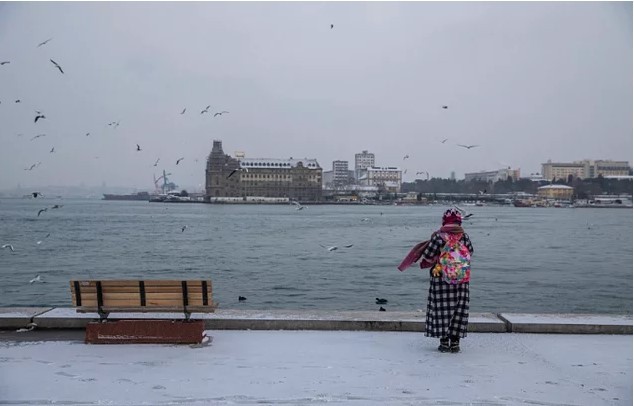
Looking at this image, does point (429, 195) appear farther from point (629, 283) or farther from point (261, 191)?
point (629, 283)

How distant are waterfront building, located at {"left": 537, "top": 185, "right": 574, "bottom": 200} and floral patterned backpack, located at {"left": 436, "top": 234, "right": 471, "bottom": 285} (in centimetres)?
11698

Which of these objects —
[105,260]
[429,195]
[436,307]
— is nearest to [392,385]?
[436,307]

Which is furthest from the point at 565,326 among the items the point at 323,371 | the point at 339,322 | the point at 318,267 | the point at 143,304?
the point at 318,267

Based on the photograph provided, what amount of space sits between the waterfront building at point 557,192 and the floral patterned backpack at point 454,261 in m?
117

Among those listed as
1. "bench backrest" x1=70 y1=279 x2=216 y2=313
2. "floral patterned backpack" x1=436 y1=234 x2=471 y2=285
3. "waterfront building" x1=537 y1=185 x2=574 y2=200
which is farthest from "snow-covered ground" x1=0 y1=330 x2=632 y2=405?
"waterfront building" x1=537 y1=185 x2=574 y2=200

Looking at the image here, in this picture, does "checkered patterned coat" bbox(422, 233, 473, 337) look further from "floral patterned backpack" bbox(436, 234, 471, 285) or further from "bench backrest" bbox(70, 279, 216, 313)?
"bench backrest" bbox(70, 279, 216, 313)

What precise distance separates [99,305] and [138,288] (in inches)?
12.3

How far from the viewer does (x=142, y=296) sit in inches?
200

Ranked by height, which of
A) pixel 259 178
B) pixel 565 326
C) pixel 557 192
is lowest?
pixel 557 192

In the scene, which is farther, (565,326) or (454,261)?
(565,326)

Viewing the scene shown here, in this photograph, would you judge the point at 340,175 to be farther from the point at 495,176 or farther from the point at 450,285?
the point at 450,285

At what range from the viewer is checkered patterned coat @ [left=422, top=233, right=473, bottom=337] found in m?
4.85

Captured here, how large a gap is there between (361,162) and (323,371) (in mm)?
144060

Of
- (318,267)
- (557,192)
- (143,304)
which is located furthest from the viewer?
(557,192)
